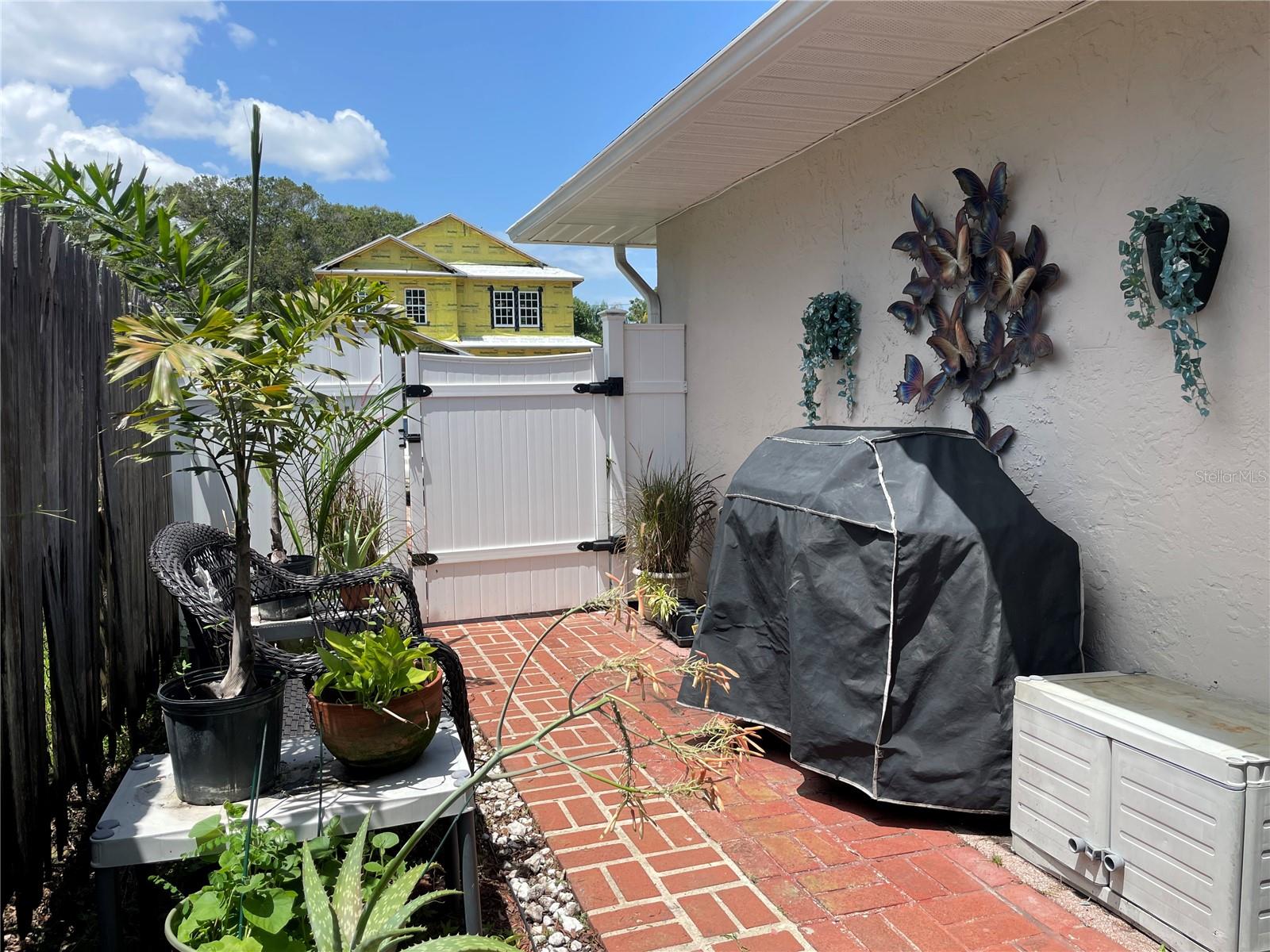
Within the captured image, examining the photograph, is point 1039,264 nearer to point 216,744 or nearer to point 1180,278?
point 1180,278

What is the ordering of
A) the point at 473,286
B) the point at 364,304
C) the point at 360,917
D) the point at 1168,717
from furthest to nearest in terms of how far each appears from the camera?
the point at 473,286
the point at 364,304
the point at 1168,717
the point at 360,917

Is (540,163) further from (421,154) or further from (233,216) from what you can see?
(233,216)

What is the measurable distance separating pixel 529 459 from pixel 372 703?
376cm

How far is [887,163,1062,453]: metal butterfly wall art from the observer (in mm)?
3178

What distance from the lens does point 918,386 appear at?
3820 millimetres

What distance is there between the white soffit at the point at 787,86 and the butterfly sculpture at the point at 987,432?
4.69 feet

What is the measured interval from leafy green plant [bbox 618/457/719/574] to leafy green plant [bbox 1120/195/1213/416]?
320cm

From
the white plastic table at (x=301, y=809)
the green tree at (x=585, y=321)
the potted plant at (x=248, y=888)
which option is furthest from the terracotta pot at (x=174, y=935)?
the green tree at (x=585, y=321)

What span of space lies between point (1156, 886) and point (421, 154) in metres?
25.7

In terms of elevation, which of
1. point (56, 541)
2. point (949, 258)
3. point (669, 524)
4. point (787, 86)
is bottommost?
point (669, 524)

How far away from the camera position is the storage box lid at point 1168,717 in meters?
2.02

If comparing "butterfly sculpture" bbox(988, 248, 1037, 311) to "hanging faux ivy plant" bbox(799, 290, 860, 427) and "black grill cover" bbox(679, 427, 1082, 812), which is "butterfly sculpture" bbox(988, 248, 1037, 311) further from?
"hanging faux ivy plant" bbox(799, 290, 860, 427)

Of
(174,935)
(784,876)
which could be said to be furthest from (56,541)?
(784,876)

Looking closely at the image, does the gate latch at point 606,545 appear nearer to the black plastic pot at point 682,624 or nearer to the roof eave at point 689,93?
the black plastic pot at point 682,624
